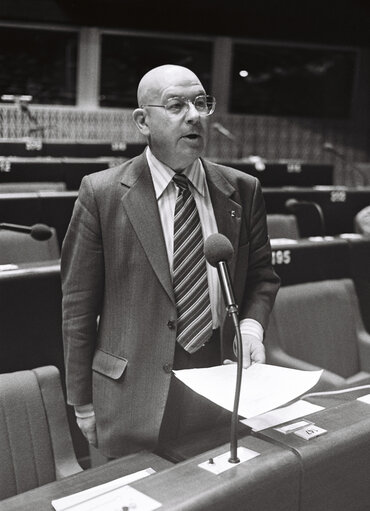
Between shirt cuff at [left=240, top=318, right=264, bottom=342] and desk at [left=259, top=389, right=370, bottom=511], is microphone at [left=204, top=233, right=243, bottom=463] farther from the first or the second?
shirt cuff at [left=240, top=318, right=264, bottom=342]

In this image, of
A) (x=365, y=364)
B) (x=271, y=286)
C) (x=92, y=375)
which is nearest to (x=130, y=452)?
(x=92, y=375)

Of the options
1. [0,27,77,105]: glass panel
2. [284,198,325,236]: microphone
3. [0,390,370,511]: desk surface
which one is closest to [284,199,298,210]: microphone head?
[284,198,325,236]: microphone

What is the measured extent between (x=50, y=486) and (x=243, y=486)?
0.50 metres

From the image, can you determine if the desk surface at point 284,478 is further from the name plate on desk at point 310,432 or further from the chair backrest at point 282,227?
the chair backrest at point 282,227

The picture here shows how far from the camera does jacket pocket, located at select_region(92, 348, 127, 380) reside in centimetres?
157

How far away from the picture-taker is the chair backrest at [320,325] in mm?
2754

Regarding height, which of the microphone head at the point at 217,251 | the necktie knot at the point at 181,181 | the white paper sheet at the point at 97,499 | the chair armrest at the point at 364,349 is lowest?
the chair armrest at the point at 364,349

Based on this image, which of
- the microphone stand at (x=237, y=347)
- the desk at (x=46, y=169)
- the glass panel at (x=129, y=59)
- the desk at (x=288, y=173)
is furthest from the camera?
the glass panel at (x=129, y=59)

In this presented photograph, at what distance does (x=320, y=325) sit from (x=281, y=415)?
5.50 feet

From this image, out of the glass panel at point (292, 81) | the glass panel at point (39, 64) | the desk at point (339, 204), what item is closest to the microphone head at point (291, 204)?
the desk at point (339, 204)

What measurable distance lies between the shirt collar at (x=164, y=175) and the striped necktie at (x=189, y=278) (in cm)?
2

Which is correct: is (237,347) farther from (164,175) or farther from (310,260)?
(310,260)

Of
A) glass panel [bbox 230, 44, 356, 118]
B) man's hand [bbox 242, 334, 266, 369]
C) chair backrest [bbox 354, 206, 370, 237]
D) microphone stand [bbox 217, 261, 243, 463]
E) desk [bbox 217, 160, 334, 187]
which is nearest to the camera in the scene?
microphone stand [bbox 217, 261, 243, 463]

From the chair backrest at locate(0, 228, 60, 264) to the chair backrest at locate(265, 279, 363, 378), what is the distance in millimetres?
1119
